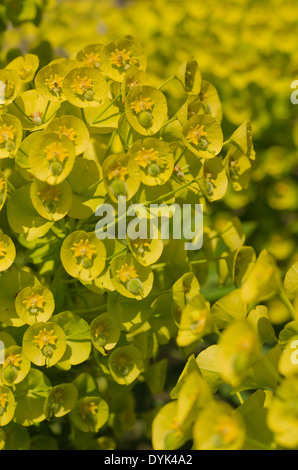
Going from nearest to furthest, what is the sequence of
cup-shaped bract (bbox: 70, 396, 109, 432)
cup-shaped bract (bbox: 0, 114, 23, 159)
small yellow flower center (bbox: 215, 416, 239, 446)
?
small yellow flower center (bbox: 215, 416, 239, 446) < cup-shaped bract (bbox: 0, 114, 23, 159) < cup-shaped bract (bbox: 70, 396, 109, 432)

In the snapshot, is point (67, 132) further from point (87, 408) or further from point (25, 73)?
point (87, 408)

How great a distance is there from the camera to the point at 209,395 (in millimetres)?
660

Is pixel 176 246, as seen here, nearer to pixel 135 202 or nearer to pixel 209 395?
pixel 135 202

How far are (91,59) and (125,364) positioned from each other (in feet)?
1.86

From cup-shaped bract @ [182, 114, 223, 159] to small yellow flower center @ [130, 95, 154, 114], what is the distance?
69mm

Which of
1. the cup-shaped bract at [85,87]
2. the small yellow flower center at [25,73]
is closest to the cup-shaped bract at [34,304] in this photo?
the cup-shaped bract at [85,87]

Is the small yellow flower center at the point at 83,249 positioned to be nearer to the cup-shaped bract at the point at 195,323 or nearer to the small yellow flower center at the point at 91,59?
the cup-shaped bract at the point at 195,323

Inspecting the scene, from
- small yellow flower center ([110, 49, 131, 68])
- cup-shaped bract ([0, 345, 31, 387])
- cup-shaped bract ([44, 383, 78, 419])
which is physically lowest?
cup-shaped bract ([44, 383, 78, 419])

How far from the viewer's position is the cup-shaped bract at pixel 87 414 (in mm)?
997

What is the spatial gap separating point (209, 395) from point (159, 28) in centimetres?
151

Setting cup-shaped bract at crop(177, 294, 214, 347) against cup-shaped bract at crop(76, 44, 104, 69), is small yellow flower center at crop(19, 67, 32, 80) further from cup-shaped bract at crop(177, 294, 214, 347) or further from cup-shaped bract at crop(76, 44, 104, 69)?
cup-shaped bract at crop(177, 294, 214, 347)

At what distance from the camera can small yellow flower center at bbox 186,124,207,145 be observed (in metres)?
0.93

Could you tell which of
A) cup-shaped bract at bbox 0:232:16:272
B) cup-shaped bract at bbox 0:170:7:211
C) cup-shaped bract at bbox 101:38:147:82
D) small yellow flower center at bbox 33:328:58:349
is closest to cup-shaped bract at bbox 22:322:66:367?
small yellow flower center at bbox 33:328:58:349

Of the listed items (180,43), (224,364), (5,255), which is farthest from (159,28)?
(224,364)
